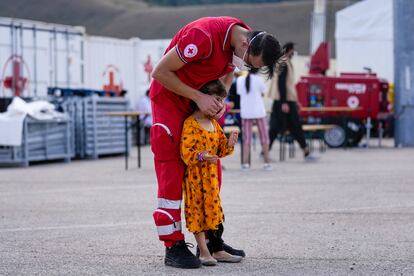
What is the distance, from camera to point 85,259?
6.32 metres

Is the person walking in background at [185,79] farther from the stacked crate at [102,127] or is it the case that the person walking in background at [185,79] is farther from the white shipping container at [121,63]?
the white shipping container at [121,63]

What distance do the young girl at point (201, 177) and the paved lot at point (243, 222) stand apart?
27cm

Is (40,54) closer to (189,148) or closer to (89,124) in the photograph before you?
(89,124)

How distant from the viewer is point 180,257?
6.02 metres

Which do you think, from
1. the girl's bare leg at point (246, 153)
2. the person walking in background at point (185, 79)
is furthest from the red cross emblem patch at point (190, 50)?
the girl's bare leg at point (246, 153)

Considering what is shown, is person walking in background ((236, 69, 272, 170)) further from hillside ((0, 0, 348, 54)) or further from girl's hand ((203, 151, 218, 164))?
hillside ((0, 0, 348, 54))

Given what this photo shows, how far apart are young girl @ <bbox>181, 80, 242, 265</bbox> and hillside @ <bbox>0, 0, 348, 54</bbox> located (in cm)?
7845

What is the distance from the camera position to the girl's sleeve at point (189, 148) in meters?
5.99

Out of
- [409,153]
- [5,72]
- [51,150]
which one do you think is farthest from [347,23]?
[51,150]

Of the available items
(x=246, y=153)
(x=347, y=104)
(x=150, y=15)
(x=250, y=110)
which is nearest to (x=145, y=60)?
(x=347, y=104)

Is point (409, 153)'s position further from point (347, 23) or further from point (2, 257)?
point (2, 257)

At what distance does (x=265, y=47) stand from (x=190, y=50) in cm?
44

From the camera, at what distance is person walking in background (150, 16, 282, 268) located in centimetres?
573

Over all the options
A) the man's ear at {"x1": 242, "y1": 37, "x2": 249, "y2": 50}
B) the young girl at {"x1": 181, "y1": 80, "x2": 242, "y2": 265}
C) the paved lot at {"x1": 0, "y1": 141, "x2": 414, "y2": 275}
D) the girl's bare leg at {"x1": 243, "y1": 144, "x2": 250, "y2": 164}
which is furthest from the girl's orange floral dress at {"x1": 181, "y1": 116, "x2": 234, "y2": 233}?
the girl's bare leg at {"x1": 243, "y1": 144, "x2": 250, "y2": 164}
